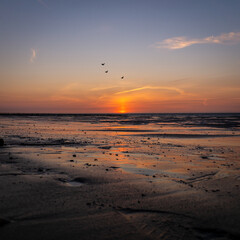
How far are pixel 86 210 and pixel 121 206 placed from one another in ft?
2.72

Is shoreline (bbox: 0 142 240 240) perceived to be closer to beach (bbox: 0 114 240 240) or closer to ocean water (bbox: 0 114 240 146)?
beach (bbox: 0 114 240 240)

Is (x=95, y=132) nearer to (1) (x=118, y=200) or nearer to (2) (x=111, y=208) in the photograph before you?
(1) (x=118, y=200)

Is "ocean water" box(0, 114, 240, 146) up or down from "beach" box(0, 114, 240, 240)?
up

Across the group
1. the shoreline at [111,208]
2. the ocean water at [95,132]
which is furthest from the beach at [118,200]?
the ocean water at [95,132]

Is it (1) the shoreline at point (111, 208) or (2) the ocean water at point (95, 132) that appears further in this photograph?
(2) the ocean water at point (95, 132)

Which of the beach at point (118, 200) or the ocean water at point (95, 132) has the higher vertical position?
the ocean water at point (95, 132)

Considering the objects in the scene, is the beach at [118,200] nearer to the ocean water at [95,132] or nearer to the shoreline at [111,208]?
the shoreline at [111,208]

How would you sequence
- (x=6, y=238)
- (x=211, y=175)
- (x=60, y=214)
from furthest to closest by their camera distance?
(x=211, y=175), (x=60, y=214), (x=6, y=238)

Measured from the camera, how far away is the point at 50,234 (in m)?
4.27

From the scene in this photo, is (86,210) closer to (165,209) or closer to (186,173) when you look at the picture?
(165,209)

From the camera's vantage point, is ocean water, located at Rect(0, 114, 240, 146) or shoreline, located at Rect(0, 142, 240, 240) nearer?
shoreline, located at Rect(0, 142, 240, 240)

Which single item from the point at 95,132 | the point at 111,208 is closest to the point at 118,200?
the point at 111,208

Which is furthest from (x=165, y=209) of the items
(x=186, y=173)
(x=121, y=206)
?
(x=186, y=173)

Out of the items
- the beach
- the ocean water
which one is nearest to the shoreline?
the beach
